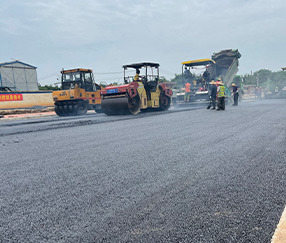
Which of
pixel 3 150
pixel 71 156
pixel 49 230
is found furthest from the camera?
pixel 3 150

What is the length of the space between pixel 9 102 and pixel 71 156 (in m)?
17.2

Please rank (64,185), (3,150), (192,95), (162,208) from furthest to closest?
(192,95) → (3,150) → (64,185) → (162,208)

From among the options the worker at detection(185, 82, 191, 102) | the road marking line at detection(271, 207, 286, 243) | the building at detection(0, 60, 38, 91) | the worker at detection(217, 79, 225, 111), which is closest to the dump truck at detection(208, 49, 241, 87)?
the worker at detection(185, 82, 191, 102)

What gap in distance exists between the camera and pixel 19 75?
39.1 m

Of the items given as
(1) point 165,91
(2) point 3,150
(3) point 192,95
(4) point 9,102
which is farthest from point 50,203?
(4) point 9,102

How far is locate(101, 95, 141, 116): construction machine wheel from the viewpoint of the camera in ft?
38.0

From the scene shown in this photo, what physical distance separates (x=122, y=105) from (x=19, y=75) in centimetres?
3290

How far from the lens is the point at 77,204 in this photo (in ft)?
7.61

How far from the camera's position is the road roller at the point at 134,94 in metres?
11.7

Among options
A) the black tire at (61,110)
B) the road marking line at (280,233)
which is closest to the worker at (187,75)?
the black tire at (61,110)

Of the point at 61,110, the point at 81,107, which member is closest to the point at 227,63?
the point at 81,107

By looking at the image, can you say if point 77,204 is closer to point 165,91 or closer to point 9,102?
point 165,91

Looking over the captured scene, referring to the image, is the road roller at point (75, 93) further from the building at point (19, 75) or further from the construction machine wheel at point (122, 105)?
the building at point (19, 75)

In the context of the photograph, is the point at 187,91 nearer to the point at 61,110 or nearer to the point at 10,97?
the point at 61,110
